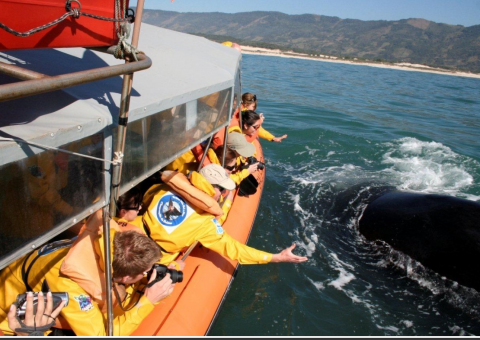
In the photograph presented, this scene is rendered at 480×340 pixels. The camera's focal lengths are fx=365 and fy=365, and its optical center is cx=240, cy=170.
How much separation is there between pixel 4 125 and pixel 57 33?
51 cm

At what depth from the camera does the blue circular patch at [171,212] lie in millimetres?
2979

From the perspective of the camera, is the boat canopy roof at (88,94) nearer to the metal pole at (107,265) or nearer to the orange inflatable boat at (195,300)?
the metal pole at (107,265)

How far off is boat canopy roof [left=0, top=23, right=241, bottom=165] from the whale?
314cm

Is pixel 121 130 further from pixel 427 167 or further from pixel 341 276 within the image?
pixel 427 167

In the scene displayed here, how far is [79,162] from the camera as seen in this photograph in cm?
189

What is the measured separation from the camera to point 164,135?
2.60 metres

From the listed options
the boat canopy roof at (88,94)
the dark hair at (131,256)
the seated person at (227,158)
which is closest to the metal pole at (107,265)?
the dark hair at (131,256)

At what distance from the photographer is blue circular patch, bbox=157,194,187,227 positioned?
2.98 meters

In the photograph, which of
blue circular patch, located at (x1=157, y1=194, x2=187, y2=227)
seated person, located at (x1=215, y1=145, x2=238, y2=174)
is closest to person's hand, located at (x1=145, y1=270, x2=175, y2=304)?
blue circular patch, located at (x1=157, y1=194, x2=187, y2=227)

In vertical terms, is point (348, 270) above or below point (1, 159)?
below

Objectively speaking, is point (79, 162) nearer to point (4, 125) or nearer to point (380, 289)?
point (4, 125)

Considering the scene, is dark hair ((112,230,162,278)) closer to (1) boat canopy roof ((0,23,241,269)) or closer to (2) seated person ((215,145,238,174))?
(1) boat canopy roof ((0,23,241,269))

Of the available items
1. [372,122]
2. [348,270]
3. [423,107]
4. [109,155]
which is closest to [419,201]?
[348,270]

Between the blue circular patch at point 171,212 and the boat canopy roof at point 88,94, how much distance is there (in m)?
0.84
